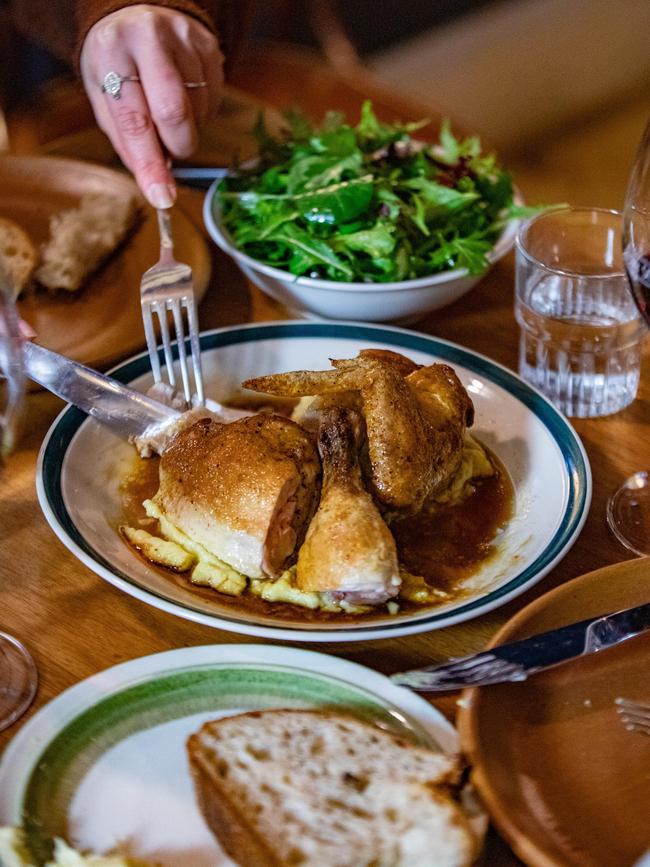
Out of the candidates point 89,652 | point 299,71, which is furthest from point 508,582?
point 299,71

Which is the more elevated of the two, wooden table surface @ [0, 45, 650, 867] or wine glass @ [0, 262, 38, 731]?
wine glass @ [0, 262, 38, 731]

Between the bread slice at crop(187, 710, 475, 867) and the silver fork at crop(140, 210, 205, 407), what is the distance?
2.64 ft

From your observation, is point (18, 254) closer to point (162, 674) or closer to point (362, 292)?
point (362, 292)

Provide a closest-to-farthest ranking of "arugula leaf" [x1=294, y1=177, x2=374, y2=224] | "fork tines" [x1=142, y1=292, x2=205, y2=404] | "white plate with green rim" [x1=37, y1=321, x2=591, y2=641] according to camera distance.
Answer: "white plate with green rim" [x1=37, y1=321, x2=591, y2=641] → "fork tines" [x1=142, y1=292, x2=205, y2=404] → "arugula leaf" [x1=294, y1=177, x2=374, y2=224]

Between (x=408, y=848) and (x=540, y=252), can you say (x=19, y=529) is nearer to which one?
(x=408, y=848)

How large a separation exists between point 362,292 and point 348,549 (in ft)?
2.44

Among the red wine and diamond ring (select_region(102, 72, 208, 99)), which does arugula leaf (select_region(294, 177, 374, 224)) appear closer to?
diamond ring (select_region(102, 72, 208, 99))

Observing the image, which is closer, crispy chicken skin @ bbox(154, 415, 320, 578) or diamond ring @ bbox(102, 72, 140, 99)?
crispy chicken skin @ bbox(154, 415, 320, 578)

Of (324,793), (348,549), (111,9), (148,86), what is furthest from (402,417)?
(111,9)

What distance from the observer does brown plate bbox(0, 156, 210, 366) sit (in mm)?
1950

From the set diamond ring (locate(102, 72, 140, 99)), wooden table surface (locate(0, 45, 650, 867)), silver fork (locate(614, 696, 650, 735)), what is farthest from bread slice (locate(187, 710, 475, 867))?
diamond ring (locate(102, 72, 140, 99))

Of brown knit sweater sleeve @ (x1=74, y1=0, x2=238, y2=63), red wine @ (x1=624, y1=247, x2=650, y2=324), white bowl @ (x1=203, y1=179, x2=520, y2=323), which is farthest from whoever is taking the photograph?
brown knit sweater sleeve @ (x1=74, y1=0, x2=238, y2=63)

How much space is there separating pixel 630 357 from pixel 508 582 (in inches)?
27.7

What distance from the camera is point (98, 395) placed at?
63.6 inches
